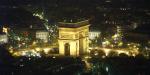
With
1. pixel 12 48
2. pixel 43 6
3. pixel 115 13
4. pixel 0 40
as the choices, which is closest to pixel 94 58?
pixel 12 48

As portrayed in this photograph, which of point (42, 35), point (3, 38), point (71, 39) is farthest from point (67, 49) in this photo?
point (42, 35)

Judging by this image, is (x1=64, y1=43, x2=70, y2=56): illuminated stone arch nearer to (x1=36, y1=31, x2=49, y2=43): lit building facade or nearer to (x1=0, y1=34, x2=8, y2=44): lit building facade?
(x1=36, y1=31, x2=49, y2=43): lit building facade

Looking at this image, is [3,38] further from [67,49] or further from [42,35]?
[67,49]

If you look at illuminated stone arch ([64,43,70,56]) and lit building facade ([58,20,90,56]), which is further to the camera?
illuminated stone arch ([64,43,70,56])

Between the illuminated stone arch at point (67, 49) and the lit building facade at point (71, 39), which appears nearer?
the lit building facade at point (71, 39)

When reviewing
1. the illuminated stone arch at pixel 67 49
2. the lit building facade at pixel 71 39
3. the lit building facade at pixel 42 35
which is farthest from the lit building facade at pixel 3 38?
the illuminated stone arch at pixel 67 49

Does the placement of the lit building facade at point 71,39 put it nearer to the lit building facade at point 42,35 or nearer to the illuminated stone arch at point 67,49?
the illuminated stone arch at point 67,49

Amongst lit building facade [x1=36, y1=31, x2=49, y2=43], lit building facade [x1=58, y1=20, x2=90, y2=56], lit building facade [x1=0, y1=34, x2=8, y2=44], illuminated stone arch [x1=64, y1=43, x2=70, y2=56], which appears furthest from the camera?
lit building facade [x1=36, y1=31, x2=49, y2=43]

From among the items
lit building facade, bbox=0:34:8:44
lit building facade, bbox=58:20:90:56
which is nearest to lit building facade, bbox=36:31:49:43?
lit building facade, bbox=0:34:8:44

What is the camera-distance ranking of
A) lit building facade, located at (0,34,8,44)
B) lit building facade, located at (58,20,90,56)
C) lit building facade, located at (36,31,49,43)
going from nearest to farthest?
lit building facade, located at (58,20,90,56) < lit building facade, located at (0,34,8,44) < lit building facade, located at (36,31,49,43)
